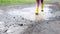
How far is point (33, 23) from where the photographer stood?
80.7 inches

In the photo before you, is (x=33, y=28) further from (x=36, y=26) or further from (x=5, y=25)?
(x=5, y=25)

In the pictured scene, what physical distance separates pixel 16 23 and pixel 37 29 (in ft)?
1.44

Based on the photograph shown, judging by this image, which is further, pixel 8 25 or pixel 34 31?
pixel 8 25

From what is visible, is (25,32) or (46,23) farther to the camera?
(46,23)

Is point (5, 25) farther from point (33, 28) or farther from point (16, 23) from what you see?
point (33, 28)

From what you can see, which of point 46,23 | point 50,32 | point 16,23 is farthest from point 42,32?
point 16,23

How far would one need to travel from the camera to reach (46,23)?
6.72ft

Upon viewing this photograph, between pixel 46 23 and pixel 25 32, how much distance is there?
0.50 metres

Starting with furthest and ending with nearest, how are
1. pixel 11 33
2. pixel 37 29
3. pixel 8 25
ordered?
pixel 8 25
pixel 37 29
pixel 11 33

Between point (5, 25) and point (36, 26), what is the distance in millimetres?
514

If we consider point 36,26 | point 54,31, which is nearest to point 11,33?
point 36,26

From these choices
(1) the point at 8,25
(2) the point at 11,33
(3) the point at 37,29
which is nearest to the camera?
(2) the point at 11,33

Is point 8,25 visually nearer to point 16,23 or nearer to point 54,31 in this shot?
point 16,23

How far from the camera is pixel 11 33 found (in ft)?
5.45
